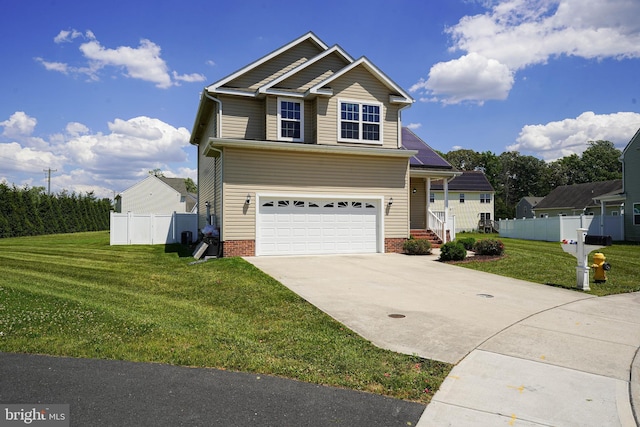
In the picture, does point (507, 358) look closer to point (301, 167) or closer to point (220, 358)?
point (220, 358)

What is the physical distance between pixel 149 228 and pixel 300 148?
422 inches

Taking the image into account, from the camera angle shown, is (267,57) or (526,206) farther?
(526,206)

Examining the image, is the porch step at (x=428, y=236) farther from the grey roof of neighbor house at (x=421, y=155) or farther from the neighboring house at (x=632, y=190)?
the neighboring house at (x=632, y=190)

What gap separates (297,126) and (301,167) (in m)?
1.99

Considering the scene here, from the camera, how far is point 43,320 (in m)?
7.09

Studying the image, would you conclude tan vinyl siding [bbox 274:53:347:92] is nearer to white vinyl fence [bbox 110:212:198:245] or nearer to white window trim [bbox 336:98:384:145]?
white window trim [bbox 336:98:384:145]

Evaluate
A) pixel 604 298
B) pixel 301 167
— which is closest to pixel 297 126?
pixel 301 167

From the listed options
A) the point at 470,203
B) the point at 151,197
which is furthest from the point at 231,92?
the point at 151,197

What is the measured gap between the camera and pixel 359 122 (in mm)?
18609

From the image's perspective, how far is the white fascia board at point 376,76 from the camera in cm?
1773

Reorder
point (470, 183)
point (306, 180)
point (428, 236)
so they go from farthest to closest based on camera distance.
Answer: point (470, 183), point (428, 236), point (306, 180)

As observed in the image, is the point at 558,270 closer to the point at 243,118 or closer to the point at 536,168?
the point at 243,118

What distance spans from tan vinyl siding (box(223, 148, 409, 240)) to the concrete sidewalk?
438cm

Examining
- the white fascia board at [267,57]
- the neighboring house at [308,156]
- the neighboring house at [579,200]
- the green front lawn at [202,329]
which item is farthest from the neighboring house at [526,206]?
the green front lawn at [202,329]
